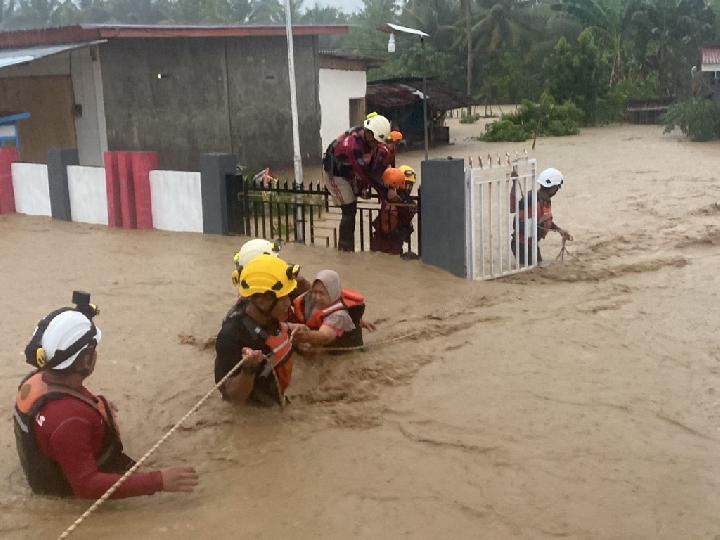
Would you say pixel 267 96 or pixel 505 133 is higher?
pixel 267 96

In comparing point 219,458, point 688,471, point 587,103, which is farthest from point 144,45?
point 587,103

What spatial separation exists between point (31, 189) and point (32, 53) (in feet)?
11.8

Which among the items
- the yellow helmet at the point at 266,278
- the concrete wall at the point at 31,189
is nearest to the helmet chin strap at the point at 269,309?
the yellow helmet at the point at 266,278

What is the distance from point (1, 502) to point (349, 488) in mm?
1688

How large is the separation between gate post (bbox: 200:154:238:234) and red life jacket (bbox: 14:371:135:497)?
6771mm

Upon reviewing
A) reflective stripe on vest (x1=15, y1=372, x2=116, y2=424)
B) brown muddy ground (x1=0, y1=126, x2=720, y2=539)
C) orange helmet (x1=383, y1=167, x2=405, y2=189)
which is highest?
orange helmet (x1=383, y1=167, x2=405, y2=189)

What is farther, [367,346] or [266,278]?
[367,346]

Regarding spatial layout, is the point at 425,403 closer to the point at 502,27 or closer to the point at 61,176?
the point at 61,176

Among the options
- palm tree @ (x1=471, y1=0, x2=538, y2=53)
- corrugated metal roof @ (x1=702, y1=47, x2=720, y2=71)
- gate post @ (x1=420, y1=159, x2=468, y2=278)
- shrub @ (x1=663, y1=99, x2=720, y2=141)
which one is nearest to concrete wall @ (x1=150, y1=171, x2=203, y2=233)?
gate post @ (x1=420, y1=159, x2=468, y2=278)

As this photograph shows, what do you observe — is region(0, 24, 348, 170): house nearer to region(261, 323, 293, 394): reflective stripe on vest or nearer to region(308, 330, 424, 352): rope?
region(308, 330, 424, 352): rope

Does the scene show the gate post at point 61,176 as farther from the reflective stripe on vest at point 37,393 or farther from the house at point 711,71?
the house at point 711,71

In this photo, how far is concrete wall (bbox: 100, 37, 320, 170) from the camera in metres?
17.0

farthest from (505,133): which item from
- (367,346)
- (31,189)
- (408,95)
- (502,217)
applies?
(367,346)

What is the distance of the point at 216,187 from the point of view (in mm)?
10945
